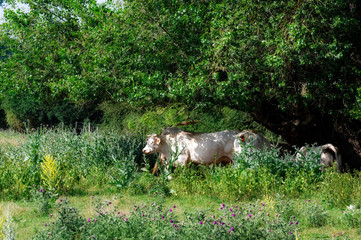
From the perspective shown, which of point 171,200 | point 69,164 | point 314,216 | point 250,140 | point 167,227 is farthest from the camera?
point 69,164

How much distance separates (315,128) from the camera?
12.0m

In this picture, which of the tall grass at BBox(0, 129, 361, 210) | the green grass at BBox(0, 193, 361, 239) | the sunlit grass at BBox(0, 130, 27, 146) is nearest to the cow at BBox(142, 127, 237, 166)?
the tall grass at BBox(0, 129, 361, 210)

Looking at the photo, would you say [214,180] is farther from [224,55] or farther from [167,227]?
[167,227]

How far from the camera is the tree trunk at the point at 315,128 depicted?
11625 mm

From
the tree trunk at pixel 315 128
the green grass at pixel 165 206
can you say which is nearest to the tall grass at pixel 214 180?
the green grass at pixel 165 206

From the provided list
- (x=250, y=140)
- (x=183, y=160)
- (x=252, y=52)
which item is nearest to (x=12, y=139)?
(x=183, y=160)

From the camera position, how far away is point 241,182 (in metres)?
8.38

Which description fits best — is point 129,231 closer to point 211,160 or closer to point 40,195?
point 40,195

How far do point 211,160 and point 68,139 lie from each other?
4354 millimetres

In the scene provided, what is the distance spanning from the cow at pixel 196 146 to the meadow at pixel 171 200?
1.43 ft

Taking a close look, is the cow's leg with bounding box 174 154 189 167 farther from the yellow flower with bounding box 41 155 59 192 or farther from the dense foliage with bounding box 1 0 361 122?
the yellow flower with bounding box 41 155 59 192

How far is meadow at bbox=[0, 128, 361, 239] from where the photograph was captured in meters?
5.67

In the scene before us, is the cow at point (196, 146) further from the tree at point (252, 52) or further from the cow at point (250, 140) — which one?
the tree at point (252, 52)

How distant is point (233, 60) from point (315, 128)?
12.7ft
